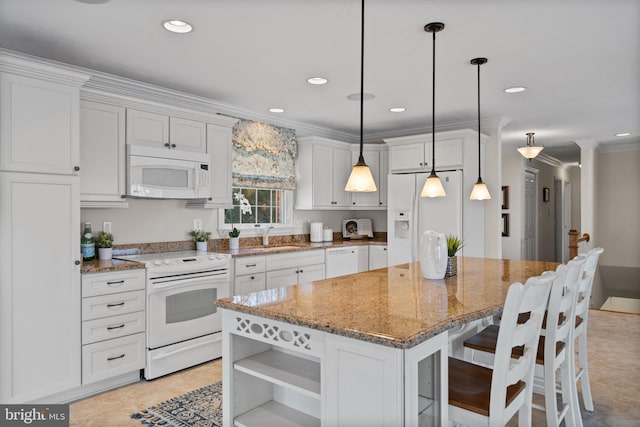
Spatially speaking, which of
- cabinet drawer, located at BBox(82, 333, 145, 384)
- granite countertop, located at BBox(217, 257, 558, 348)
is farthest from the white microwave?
granite countertop, located at BBox(217, 257, 558, 348)

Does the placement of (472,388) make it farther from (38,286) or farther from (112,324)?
(38,286)

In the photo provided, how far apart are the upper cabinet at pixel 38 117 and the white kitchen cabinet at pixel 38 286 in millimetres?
89

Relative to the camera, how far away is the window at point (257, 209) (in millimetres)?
4777

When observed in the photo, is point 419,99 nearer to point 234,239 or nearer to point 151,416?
point 234,239

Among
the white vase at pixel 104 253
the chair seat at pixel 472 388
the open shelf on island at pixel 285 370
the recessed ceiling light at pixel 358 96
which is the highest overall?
the recessed ceiling light at pixel 358 96

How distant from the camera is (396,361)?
138cm

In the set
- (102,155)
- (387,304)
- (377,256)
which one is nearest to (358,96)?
(377,256)

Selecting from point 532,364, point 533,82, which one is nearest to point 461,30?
point 533,82

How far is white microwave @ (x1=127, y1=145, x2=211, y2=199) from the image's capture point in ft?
11.2

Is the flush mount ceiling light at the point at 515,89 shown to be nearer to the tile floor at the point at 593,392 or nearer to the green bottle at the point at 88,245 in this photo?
the tile floor at the point at 593,392

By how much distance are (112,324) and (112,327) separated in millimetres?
22

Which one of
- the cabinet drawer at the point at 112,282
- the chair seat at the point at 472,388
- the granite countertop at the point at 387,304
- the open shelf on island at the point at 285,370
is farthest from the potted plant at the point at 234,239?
the chair seat at the point at 472,388

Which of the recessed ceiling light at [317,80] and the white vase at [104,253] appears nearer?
the white vase at [104,253]

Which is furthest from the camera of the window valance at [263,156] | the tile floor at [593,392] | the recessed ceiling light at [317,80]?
the window valance at [263,156]
